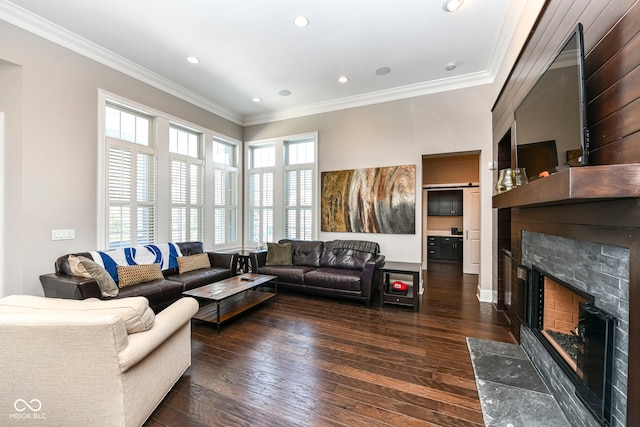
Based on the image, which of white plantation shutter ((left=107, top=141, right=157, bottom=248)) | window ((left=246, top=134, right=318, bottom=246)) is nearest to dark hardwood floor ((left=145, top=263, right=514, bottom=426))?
white plantation shutter ((left=107, top=141, right=157, bottom=248))

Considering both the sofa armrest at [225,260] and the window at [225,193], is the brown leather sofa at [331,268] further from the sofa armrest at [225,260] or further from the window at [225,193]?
the window at [225,193]

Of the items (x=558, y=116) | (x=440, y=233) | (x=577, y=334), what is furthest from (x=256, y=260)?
(x=440, y=233)

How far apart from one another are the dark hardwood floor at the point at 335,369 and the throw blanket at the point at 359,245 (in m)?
1.13

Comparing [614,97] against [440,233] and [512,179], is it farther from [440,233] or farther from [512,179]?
[440,233]

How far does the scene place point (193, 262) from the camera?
4.30 m

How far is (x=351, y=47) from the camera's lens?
343cm

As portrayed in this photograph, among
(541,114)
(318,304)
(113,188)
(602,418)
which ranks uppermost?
(541,114)

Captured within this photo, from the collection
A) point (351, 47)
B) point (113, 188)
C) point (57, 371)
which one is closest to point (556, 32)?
point (351, 47)

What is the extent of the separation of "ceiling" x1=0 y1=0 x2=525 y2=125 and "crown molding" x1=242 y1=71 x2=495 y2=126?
0.06 feet

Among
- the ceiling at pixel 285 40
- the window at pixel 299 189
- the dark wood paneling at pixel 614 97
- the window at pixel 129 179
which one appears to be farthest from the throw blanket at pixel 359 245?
the dark wood paneling at pixel 614 97

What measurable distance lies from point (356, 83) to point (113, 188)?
13.4 ft

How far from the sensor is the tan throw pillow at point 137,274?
3.32 metres

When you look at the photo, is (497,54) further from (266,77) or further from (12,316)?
(12,316)

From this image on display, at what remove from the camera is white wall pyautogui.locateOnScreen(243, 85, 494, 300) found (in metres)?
4.09
